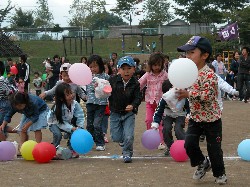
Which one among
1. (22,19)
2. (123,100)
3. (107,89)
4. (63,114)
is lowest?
(63,114)

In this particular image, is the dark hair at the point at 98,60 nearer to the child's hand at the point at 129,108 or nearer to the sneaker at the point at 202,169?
the child's hand at the point at 129,108

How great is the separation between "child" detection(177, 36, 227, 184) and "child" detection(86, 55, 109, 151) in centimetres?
300

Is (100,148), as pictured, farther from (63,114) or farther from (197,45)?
(197,45)

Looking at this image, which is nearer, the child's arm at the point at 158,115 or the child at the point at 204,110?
the child at the point at 204,110

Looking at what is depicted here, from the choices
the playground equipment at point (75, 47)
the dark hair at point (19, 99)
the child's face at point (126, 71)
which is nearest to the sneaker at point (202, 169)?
the child's face at point (126, 71)

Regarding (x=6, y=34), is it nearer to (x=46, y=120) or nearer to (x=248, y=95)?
(x=248, y=95)

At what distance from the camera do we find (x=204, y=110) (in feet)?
19.3

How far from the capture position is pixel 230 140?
375 inches

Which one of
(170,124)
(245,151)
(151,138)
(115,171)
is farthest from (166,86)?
(115,171)

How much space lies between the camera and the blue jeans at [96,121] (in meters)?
8.84

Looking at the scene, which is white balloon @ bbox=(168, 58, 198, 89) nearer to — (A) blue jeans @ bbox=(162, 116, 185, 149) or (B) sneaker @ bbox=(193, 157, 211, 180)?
(B) sneaker @ bbox=(193, 157, 211, 180)

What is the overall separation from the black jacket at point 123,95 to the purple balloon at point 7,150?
1.58m

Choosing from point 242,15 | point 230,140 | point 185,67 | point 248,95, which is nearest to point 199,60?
point 185,67

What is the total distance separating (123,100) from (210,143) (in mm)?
2154
